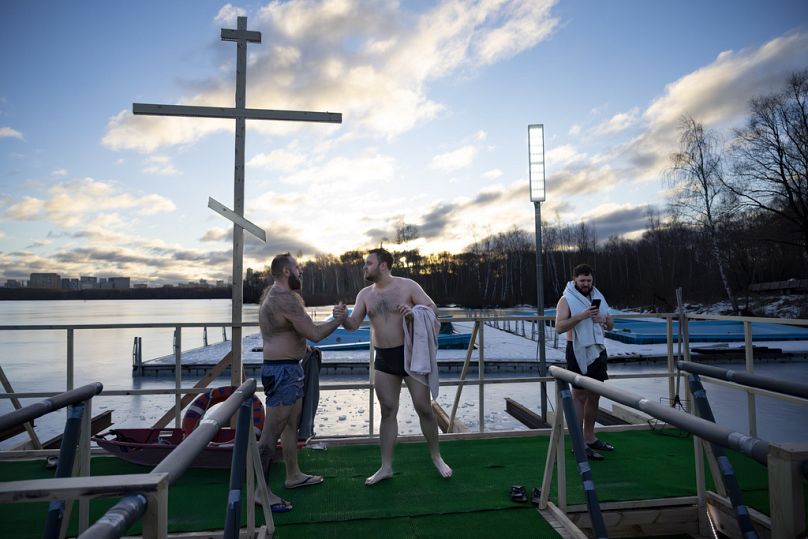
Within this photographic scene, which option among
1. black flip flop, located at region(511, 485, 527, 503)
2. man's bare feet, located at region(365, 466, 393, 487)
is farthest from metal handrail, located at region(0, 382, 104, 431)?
black flip flop, located at region(511, 485, 527, 503)

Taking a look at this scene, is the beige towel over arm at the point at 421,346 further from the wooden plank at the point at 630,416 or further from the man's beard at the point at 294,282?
the wooden plank at the point at 630,416

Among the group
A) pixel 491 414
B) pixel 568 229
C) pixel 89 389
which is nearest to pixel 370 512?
pixel 89 389

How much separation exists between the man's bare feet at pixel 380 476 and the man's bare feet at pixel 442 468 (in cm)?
36

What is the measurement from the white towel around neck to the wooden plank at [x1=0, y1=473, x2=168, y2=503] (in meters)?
3.78

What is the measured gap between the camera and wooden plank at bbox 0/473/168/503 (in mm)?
995

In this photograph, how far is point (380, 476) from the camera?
3650 millimetres

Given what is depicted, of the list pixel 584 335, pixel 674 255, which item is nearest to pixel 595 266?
pixel 674 255

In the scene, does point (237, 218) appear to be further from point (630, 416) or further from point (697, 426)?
point (630, 416)

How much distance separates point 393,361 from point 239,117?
9.69ft

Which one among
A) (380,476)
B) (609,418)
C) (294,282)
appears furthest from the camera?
(609,418)

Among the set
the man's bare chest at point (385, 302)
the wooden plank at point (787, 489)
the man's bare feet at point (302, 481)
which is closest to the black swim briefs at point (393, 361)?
the man's bare chest at point (385, 302)

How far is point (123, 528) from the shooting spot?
2.92 feet

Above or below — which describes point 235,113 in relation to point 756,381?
above

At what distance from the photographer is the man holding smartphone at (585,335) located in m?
4.18
